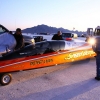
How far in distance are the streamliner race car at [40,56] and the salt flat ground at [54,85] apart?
1.38ft

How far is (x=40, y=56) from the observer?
20.4 ft

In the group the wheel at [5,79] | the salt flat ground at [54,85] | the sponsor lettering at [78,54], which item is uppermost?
the sponsor lettering at [78,54]

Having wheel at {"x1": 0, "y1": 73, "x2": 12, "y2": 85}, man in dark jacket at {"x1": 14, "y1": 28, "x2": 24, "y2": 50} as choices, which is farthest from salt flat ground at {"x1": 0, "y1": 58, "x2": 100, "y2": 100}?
man in dark jacket at {"x1": 14, "y1": 28, "x2": 24, "y2": 50}

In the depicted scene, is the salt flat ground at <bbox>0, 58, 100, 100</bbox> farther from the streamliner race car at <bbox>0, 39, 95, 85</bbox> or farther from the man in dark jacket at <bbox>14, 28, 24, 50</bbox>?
the man in dark jacket at <bbox>14, 28, 24, 50</bbox>

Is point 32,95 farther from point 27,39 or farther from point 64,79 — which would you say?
point 27,39

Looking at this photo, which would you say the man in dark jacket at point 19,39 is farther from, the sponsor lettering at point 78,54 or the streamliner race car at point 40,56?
the sponsor lettering at point 78,54

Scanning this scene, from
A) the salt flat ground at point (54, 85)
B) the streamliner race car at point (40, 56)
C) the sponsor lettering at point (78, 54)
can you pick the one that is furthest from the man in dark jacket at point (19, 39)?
the sponsor lettering at point (78, 54)

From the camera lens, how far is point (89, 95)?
15.1ft

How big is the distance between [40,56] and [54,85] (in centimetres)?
127

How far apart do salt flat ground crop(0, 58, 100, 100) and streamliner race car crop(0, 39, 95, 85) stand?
0.42 meters

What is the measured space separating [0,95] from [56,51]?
9.41ft

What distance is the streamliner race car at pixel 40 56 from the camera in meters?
5.50

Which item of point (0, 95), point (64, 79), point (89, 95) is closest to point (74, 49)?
point (64, 79)

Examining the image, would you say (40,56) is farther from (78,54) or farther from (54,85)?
(78,54)
